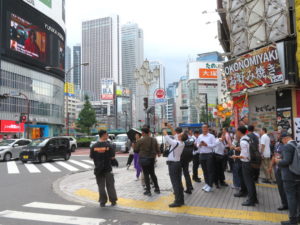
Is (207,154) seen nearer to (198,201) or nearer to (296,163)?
(198,201)

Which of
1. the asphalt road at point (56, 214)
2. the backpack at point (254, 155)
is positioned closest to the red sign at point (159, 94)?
the asphalt road at point (56, 214)

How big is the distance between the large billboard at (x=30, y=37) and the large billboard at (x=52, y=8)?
3.80ft

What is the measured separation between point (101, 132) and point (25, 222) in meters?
2.52

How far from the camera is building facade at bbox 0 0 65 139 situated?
5341cm

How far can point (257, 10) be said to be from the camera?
1270 centimetres

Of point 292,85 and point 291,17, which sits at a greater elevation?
point 291,17

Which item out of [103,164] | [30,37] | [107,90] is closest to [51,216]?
[103,164]

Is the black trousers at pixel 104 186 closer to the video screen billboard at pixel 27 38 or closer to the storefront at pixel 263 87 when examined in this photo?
the storefront at pixel 263 87

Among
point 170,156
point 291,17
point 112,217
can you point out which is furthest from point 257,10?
point 112,217

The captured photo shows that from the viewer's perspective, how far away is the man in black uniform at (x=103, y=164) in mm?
7137

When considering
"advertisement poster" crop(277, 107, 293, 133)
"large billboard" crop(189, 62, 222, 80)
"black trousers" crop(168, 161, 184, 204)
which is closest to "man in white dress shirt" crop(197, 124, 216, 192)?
"black trousers" crop(168, 161, 184, 204)

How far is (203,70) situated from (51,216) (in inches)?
3399

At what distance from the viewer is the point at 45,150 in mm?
18812

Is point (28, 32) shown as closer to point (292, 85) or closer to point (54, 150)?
point (54, 150)
